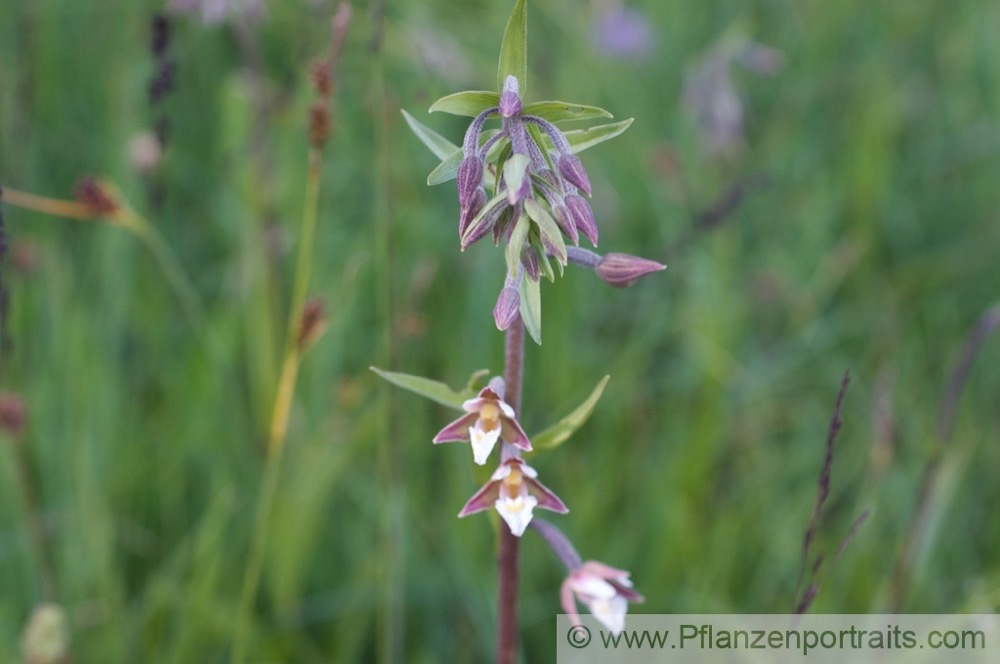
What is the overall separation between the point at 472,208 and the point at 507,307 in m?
0.18

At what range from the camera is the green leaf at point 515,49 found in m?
1.60

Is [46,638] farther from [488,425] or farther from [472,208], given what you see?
[472,208]

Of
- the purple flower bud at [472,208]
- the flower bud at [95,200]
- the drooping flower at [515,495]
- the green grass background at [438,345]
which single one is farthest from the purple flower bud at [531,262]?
the flower bud at [95,200]

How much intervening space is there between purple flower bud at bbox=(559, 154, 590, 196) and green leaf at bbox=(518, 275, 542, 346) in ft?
0.56

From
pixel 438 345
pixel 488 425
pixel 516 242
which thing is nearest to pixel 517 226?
pixel 516 242

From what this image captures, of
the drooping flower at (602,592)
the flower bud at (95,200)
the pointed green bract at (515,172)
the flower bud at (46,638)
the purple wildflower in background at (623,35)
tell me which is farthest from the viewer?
the purple wildflower in background at (623,35)

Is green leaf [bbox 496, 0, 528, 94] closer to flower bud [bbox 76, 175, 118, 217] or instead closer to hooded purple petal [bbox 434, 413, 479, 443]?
hooded purple petal [bbox 434, 413, 479, 443]

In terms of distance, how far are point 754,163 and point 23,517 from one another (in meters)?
3.29

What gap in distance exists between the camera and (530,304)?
1.66m

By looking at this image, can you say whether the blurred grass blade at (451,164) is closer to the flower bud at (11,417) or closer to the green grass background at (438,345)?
the green grass background at (438,345)

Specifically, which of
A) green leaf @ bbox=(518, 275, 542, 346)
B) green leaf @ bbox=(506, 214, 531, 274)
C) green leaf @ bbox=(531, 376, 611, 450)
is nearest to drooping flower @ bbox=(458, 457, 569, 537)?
green leaf @ bbox=(531, 376, 611, 450)

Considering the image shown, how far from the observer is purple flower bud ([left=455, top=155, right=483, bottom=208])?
159cm

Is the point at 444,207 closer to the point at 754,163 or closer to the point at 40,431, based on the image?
the point at 754,163

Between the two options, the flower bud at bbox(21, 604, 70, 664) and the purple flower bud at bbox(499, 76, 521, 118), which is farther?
the flower bud at bbox(21, 604, 70, 664)
